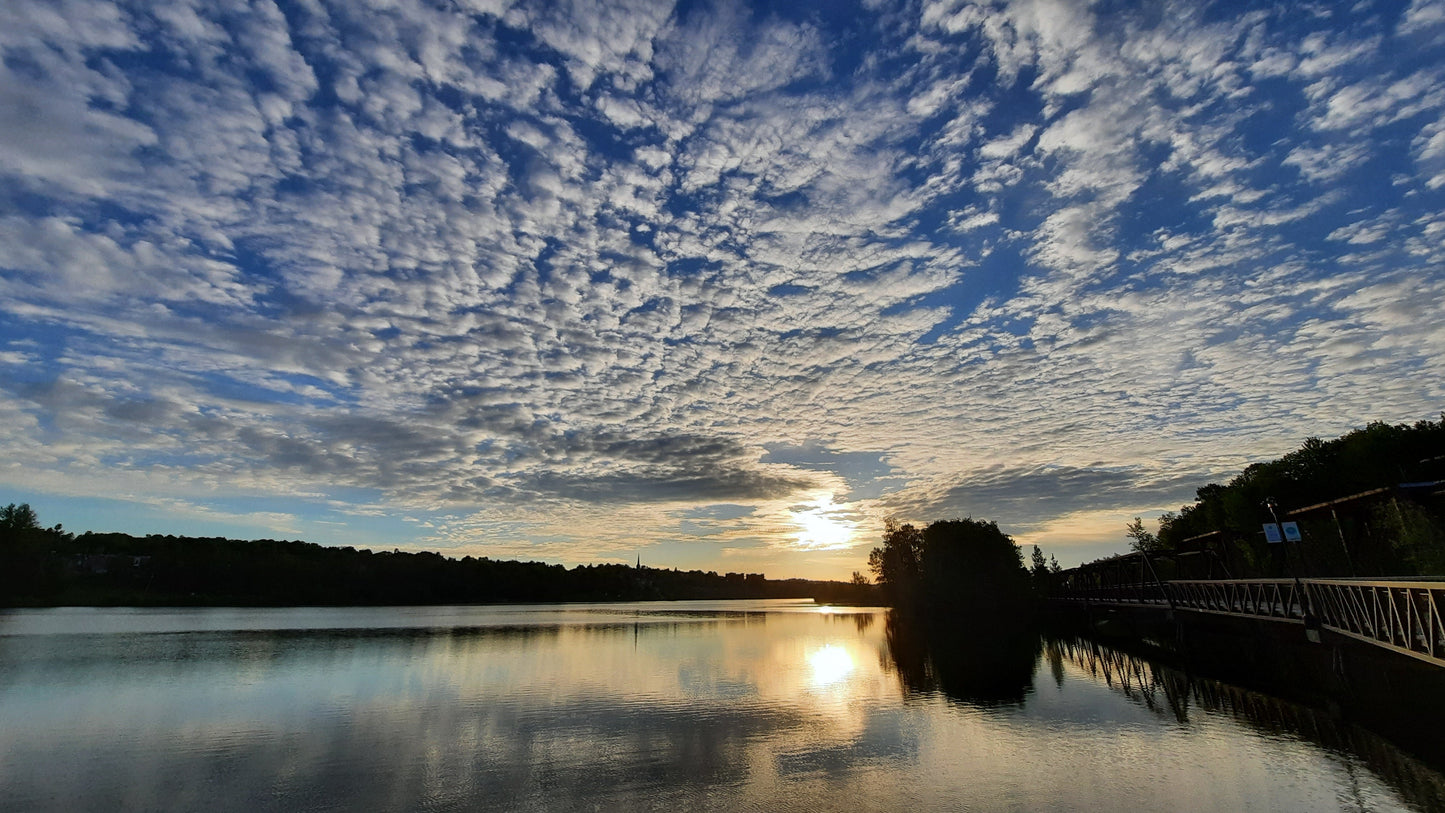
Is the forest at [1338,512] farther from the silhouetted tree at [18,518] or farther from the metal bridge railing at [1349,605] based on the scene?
the silhouetted tree at [18,518]

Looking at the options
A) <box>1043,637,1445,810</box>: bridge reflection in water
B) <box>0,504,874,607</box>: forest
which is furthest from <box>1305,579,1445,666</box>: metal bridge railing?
<box>0,504,874,607</box>: forest

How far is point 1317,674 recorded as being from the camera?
36438mm

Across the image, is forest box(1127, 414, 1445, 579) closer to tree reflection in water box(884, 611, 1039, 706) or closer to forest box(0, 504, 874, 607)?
tree reflection in water box(884, 611, 1039, 706)

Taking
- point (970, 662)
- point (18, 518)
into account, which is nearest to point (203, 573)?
point (18, 518)

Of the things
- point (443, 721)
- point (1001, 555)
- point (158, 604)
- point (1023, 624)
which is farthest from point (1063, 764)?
point (158, 604)

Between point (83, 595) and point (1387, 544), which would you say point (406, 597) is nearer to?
point (83, 595)

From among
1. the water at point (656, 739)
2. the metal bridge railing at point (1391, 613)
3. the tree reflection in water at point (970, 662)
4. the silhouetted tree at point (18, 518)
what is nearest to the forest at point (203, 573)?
the silhouetted tree at point (18, 518)

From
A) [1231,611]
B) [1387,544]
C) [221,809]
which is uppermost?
[1387,544]

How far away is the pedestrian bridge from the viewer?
23672 millimetres

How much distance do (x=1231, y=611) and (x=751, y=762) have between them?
1593 inches

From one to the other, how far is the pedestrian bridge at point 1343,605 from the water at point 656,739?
14.2 ft

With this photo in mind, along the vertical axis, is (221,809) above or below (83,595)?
below

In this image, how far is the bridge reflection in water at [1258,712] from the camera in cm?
1803

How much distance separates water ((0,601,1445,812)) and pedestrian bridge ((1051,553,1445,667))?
14.2ft
